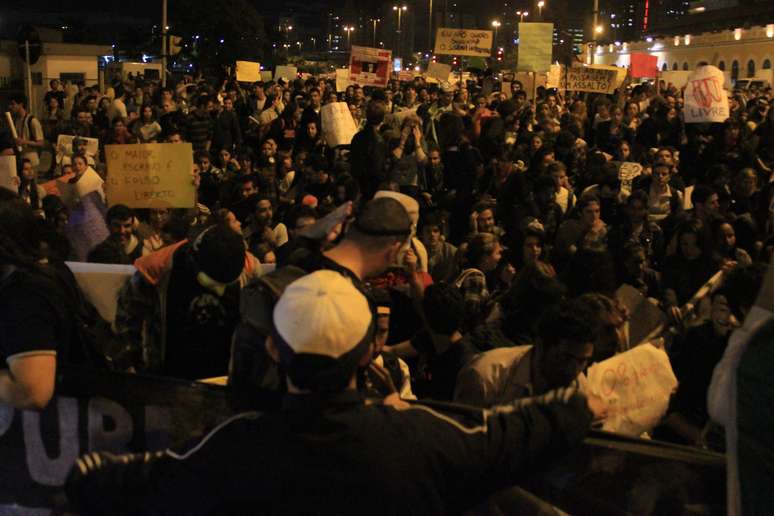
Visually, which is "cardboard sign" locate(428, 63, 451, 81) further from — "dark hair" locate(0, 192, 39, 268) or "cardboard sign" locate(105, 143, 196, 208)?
"dark hair" locate(0, 192, 39, 268)

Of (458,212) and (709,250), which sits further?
(458,212)

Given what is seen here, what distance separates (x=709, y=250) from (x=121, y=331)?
4.99 meters

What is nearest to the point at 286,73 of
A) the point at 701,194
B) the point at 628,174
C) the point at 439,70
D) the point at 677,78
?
the point at 677,78

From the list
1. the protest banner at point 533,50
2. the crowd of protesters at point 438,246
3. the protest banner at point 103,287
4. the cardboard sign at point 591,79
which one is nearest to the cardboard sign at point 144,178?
the crowd of protesters at point 438,246

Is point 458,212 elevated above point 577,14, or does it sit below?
below

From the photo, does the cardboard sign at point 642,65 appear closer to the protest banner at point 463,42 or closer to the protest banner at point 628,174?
the protest banner at point 463,42

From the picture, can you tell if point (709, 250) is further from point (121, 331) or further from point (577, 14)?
point (577, 14)

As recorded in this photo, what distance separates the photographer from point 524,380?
12.5ft

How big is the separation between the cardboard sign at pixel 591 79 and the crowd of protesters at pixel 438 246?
0.97 metres

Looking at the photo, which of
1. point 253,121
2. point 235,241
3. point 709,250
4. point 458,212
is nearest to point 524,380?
point 235,241

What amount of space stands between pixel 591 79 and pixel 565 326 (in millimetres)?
16043

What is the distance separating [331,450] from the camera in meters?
2.39

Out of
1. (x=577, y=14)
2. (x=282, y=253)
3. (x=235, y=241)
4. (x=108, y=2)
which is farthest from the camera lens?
(x=577, y=14)

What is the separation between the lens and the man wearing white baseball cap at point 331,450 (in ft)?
7.89
